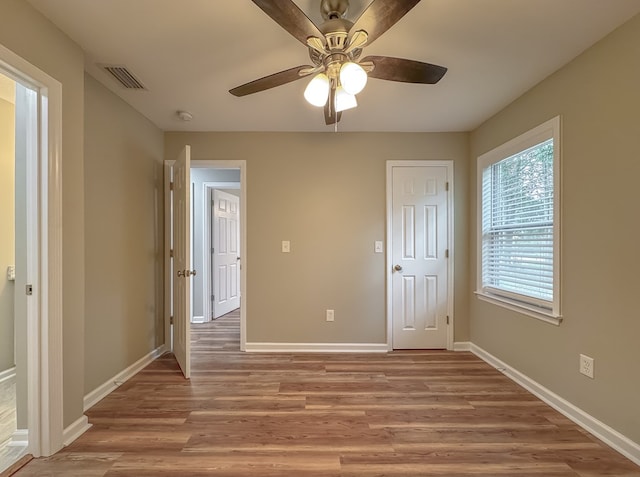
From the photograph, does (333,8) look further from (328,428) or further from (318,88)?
(328,428)

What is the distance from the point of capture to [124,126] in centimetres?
269

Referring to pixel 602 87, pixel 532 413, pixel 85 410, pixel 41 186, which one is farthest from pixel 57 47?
pixel 532 413

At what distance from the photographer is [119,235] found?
8.55 ft

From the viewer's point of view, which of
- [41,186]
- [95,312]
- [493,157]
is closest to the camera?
[41,186]

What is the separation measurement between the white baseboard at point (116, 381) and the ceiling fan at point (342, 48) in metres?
2.29

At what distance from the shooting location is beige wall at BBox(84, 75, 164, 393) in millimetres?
2297

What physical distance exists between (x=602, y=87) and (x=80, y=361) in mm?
3493

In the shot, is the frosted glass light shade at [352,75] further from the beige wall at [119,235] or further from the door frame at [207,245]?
the door frame at [207,245]

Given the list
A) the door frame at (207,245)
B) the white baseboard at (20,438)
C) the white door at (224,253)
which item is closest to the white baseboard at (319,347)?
the door frame at (207,245)

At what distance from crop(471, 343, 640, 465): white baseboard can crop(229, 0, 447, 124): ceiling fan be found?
2.21 meters

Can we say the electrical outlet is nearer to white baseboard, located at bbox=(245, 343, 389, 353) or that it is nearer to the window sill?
the window sill

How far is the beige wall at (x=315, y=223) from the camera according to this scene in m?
3.39

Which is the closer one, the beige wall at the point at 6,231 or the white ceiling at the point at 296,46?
the white ceiling at the point at 296,46

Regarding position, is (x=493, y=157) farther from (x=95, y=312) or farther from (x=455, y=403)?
(x=95, y=312)
